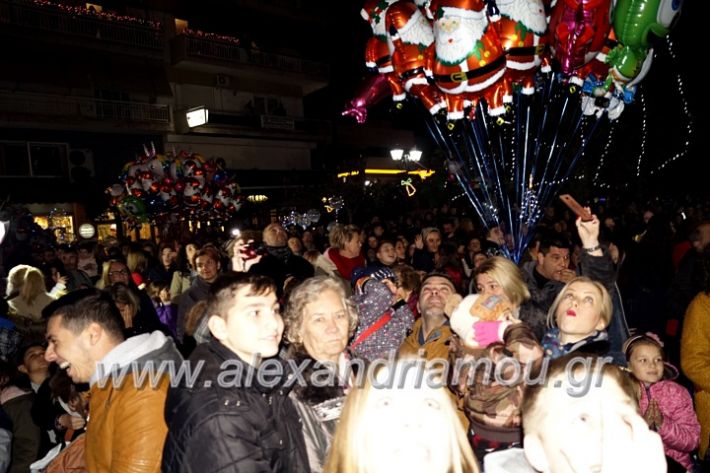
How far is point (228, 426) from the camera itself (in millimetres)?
1888

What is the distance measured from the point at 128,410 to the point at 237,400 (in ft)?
2.17

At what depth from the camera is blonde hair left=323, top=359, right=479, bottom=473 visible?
1698mm

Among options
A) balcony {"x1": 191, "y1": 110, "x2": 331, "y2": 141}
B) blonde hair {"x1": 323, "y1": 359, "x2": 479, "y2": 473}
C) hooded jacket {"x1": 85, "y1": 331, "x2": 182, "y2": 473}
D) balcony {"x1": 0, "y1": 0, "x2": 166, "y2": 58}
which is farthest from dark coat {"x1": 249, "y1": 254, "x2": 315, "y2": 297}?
balcony {"x1": 191, "y1": 110, "x2": 331, "y2": 141}

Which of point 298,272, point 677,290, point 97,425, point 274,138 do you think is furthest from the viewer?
point 274,138

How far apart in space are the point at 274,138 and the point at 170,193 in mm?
15574

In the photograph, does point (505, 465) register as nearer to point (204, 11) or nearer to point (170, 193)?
point (170, 193)

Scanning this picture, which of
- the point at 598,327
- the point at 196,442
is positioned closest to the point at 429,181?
the point at 598,327

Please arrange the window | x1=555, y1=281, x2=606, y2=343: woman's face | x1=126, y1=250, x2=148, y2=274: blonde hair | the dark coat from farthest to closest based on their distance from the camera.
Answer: the window → x1=126, y1=250, x2=148, y2=274: blonde hair → the dark coat → x1=555, y1=281, x2=606, y2=343: woman's face

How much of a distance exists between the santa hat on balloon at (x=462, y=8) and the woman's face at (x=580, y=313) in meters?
3.33

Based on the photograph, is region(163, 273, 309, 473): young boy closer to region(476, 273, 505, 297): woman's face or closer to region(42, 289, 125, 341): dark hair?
region(42, 289, 125, 341): dark hair

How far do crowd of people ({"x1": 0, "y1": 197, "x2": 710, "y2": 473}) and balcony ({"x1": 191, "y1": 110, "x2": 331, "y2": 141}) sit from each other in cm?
2051

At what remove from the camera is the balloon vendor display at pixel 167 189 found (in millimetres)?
11602

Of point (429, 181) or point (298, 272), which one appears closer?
point (298, 272)

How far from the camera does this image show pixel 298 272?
5.82m
